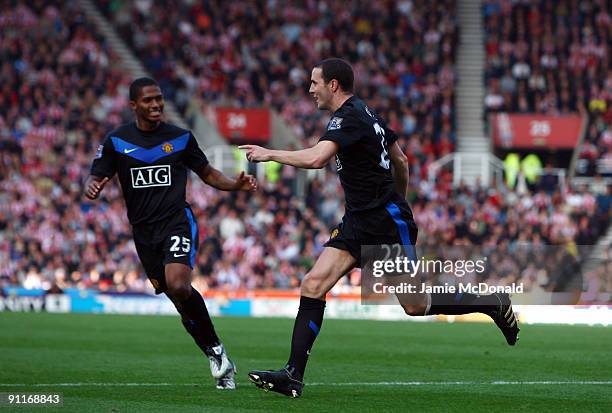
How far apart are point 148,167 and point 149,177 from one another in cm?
8

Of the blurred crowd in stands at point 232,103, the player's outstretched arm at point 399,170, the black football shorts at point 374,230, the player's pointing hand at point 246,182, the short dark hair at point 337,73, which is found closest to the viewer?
the short dark hair at point 337,73

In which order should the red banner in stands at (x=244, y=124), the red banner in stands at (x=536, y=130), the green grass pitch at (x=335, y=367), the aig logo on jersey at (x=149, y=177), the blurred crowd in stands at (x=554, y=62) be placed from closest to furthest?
the green grass pitch at (x=335, y=367) < the aig logo on jersey at (x=149, y=177) < the red banner in stands at (x=536, y=130) < the blurred crowd in stands at (x=554, y=62) < the red banner in stands at (x=244, y=124)

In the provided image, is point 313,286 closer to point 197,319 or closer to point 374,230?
point 374,230

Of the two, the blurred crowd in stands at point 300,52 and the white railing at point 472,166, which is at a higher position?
the blurred crowd in stands at point 300,52

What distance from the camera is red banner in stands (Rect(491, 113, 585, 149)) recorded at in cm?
3200

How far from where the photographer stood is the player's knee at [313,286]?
359 inches

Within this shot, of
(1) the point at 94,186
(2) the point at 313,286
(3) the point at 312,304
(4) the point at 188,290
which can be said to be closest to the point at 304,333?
(3) the point at 312,304

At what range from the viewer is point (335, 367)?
1200cm

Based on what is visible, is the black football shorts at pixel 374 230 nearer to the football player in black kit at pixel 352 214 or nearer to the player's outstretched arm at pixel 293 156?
the football player in black kit at pixel 352 214

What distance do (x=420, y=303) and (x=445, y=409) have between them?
1159 mm

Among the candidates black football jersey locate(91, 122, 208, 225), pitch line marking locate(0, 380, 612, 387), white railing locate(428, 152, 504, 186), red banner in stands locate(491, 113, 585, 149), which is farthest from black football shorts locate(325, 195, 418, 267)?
red banner in stands locate(491, 113, 585, 149)

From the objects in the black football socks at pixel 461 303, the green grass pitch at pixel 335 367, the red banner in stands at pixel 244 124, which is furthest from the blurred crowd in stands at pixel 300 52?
the black football socks at pixel 461 303

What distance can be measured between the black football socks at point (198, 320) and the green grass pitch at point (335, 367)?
1.21 feet

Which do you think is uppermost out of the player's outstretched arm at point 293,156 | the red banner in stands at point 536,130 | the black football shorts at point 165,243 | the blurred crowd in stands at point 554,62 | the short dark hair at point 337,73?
the blurred crowd in stands at point 554,62
